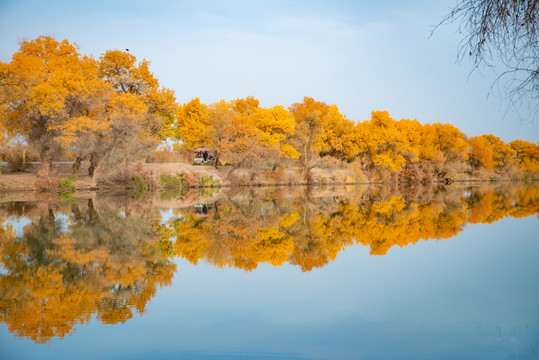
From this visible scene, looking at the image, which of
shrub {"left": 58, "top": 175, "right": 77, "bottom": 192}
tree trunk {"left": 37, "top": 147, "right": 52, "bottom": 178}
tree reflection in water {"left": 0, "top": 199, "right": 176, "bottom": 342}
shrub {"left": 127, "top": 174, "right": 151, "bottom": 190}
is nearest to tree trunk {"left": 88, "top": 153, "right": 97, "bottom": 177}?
shrub {"left": 127, "top": 174, "right": 151, "bottom": 190}

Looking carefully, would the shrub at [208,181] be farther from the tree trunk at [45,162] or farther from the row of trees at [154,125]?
the tree trunk at [45,162]

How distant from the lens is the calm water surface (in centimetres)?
487

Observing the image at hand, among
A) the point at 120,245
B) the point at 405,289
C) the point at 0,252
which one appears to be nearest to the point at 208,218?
the point at 120,245

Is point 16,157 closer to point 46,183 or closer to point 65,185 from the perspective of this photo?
point 46,183

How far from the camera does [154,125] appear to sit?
4081 centimetres

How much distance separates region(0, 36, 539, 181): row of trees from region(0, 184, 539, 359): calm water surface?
70.3 feet

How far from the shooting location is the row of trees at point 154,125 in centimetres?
3183

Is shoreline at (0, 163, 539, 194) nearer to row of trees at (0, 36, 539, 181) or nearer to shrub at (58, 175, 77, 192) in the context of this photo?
shrub at (58, 175, 77, 192)

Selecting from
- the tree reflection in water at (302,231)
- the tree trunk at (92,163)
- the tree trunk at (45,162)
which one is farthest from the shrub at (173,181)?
the tree reflection in water at (302,231)

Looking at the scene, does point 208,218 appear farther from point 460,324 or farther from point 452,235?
point 460,324

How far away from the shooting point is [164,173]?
41281 millimetres

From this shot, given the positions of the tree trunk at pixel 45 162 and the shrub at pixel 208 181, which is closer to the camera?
the tree trunk at pixel 45 162

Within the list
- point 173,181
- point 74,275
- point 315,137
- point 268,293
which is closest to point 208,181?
point 173,181

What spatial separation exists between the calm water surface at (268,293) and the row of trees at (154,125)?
70.3 ft
